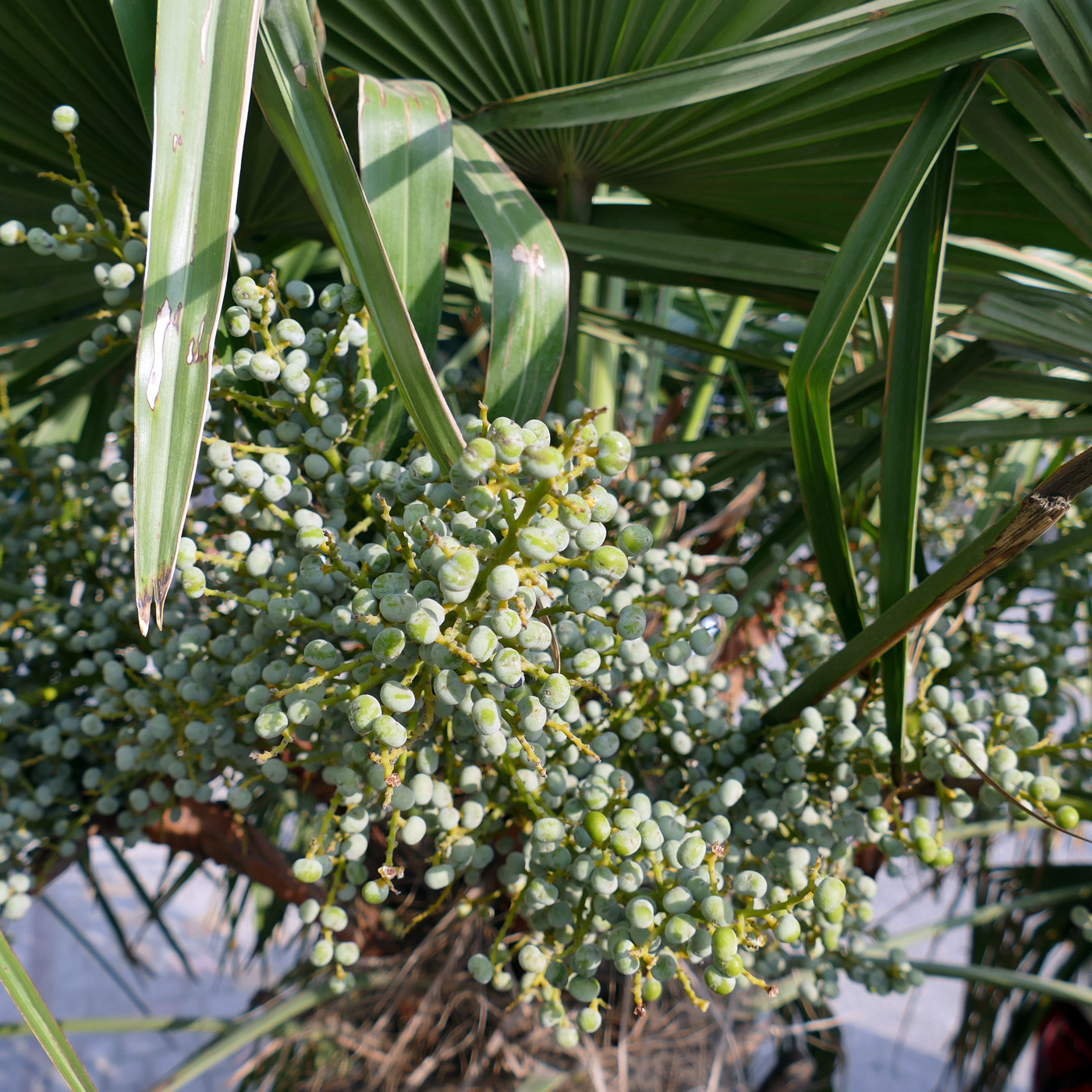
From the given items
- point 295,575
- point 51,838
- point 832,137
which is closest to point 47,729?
point 51,838

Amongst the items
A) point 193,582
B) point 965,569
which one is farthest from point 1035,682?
point 193,582

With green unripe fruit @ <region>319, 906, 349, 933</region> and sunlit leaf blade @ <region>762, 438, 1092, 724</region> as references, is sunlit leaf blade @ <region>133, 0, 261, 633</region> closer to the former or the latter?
green unripe fruit @ <region>319, 906, 349, 933</region>

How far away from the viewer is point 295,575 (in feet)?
1.31

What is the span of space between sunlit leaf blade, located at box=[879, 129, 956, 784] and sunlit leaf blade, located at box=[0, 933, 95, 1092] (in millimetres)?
412

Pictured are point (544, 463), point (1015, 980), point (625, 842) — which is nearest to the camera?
point (544, 463)

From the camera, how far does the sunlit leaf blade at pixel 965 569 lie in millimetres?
331

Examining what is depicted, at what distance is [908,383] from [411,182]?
0.96 feet

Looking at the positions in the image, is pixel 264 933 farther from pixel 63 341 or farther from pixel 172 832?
pixel 63 341

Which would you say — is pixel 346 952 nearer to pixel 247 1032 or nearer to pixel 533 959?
pixel 533 959

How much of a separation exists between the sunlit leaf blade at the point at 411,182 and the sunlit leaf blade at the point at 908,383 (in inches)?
10.1

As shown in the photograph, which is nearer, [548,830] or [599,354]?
[548,830]

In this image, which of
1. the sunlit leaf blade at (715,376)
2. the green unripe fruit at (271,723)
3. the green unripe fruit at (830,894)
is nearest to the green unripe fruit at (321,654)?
the green unripe fruit at (271,723)

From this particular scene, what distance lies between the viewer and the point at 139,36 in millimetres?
374

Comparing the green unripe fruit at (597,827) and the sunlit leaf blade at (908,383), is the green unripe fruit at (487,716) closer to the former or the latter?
the green unripe fruit at (597,827)
